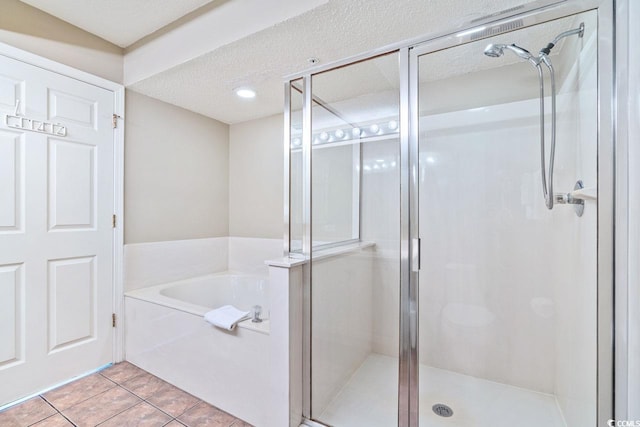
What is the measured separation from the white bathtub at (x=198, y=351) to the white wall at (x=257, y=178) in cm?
88

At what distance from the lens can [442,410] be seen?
Answer: 5.52 feet

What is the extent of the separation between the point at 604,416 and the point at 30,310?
9.48ft

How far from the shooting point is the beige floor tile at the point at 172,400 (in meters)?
1.67

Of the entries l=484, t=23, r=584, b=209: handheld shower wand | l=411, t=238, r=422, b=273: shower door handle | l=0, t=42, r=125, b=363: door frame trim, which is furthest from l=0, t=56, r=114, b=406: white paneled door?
l=484, t=23, r=584, b=209: handheld shower wand

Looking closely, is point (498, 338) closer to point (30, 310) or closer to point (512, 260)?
point (512, 260)

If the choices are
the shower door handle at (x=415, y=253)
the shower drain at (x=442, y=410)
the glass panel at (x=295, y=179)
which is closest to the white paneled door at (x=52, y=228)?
the glass panel at (x=295, y=179)

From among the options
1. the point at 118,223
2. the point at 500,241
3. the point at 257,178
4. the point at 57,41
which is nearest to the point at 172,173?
the point at 118,223

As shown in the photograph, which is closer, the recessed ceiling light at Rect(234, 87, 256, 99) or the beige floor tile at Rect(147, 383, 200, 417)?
the beige floor tile at Rect(147, 383, 200, 417)

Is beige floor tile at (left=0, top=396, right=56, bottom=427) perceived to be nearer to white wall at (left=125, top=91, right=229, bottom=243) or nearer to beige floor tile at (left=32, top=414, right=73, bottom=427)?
beige floor tile at (left=32, top=414, right=73, bottom=427)

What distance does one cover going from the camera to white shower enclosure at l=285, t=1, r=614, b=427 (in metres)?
1.24

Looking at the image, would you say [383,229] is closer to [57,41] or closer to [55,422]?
[55,422]

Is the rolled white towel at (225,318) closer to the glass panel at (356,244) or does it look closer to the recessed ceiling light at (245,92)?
the glass panel at (356,244)

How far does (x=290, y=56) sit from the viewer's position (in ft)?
5.94

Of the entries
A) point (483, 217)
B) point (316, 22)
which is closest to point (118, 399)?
point (316, 22)
